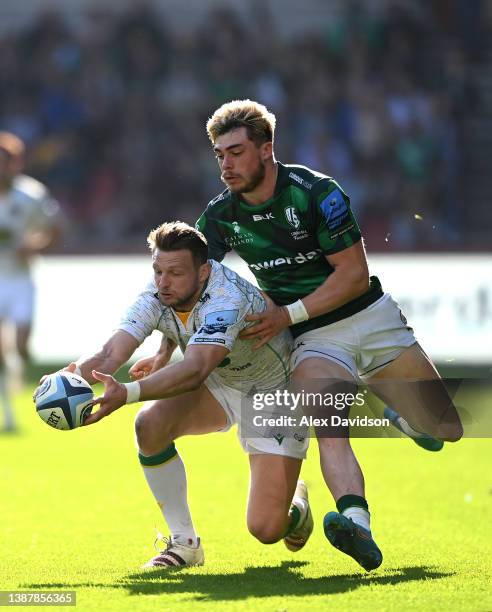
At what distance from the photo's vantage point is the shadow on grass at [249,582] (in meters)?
5.25

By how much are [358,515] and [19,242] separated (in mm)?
7566

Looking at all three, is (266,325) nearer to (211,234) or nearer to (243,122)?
(211,234)

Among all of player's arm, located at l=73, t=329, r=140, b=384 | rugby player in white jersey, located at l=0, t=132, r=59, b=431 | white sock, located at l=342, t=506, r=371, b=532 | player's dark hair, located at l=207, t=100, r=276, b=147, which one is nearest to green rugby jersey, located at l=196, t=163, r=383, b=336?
player's dark hair, located at l=207, t=100, r=276, b=147

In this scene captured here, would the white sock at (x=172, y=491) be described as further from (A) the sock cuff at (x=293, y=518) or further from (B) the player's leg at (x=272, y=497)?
(A) the sock cuff at (x=293, y=518)

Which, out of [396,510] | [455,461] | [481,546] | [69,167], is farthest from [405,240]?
[481,546]

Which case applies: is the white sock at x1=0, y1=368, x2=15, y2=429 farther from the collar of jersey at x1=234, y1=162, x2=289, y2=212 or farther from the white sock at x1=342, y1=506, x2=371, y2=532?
the white sock at x1=342, y1=506, x2=371, y2=532

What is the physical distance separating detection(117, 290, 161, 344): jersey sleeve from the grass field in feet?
3.51

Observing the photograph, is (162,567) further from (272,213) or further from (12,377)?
(12,377)

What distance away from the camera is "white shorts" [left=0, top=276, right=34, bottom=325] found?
12180 mm

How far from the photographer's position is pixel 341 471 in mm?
5613

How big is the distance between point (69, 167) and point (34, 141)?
2.43ft

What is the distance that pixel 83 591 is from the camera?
17.4 ft

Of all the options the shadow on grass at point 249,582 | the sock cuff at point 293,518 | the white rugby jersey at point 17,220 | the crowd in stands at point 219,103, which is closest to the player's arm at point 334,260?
the sock cuff at point 293,518

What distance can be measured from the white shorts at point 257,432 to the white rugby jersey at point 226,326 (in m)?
0.06
